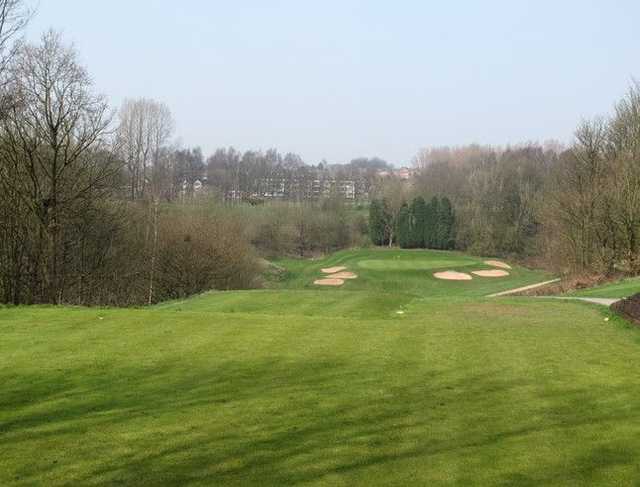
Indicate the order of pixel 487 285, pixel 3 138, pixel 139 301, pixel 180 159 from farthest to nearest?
pixel 180 159 → pixel 487 285 → pixel 139 301 → pixel 3 138

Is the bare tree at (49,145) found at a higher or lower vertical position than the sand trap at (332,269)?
higher

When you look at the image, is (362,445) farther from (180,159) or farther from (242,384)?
(180,159)

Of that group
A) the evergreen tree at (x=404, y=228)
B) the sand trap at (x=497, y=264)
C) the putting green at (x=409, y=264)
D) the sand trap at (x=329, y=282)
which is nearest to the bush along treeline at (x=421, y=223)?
the evergreen tree at (x=404, y=228)

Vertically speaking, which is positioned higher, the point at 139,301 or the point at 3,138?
the point at 3,138

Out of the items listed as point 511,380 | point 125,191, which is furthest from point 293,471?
point 125,191

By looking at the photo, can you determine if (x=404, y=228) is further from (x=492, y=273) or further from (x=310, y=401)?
(x=310, y=401)

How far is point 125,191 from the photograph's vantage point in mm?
38750

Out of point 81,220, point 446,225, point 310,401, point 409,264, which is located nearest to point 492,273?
point 409,264

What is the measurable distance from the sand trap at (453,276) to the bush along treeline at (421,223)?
17743 millimetres

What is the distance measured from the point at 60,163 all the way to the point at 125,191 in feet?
34.5

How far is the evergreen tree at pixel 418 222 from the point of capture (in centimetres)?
7225

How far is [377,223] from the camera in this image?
3027 inches

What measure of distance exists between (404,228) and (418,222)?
68.7 inches

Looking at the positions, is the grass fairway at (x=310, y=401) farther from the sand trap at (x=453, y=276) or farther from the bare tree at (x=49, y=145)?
the sand trap at (x=453, y=276)
